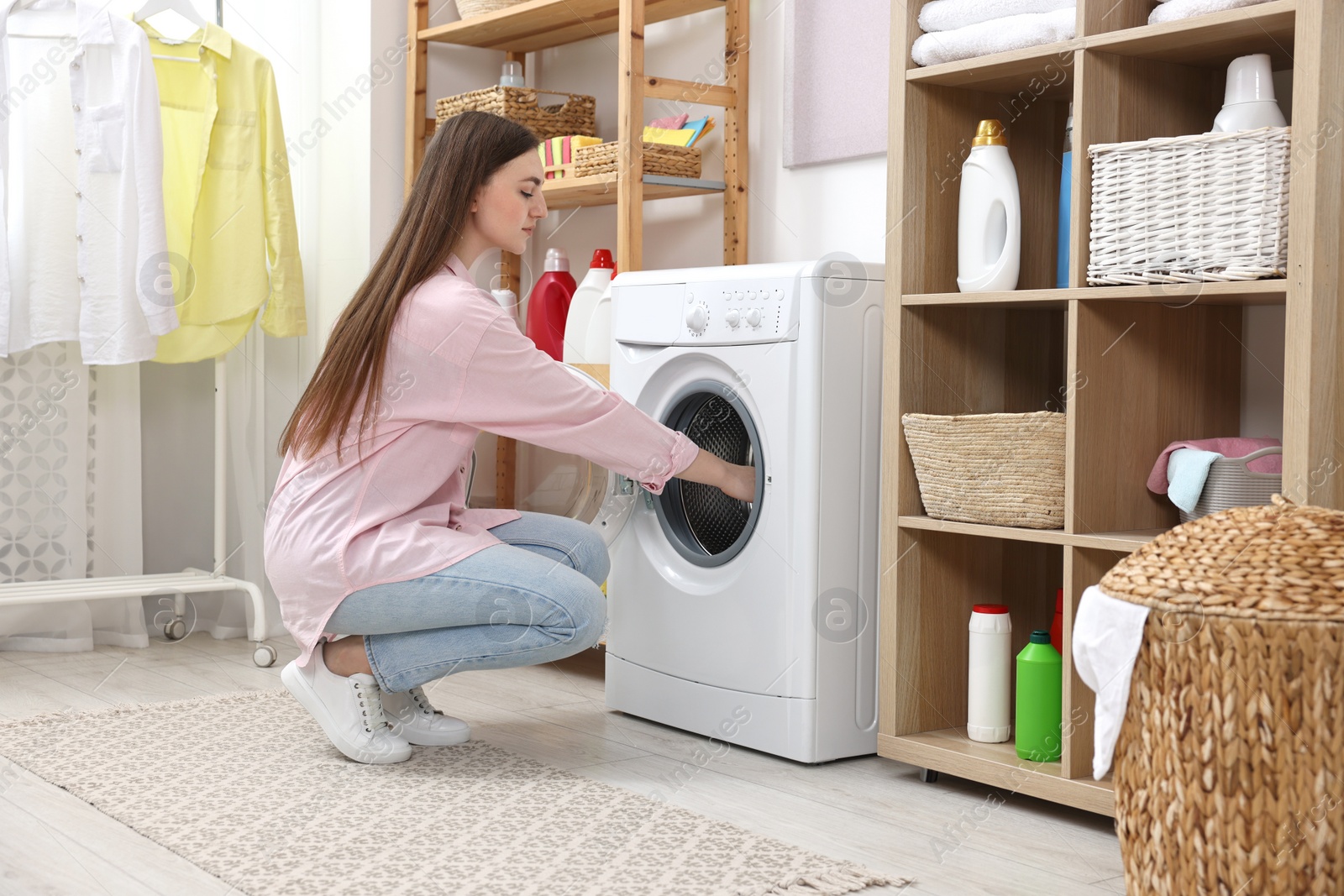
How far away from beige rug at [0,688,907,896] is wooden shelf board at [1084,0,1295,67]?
110cm

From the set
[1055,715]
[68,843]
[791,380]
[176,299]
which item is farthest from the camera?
[176,299]

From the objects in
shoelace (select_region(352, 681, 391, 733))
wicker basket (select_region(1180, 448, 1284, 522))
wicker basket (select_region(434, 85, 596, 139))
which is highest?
wicker basket (select_region(434, 85, 596, 139))

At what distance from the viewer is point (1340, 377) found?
1.58m

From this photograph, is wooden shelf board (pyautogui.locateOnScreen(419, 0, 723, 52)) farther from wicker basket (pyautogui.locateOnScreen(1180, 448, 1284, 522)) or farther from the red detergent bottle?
wicker basket (pyautogui.locateOnScreen(1180, 448, 1284, 522))

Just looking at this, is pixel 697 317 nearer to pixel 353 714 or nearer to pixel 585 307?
pixel 585 307

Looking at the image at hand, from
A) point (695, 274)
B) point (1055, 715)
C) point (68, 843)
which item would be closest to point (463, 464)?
point (695, 274)

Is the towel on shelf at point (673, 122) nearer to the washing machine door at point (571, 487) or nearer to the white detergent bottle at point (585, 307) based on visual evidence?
the white detergent bottle at point (585, 307)

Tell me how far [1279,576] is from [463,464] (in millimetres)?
1402

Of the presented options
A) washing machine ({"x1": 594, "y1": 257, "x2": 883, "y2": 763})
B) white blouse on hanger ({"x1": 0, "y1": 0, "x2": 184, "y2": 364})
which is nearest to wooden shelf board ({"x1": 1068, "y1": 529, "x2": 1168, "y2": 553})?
washing machine ({"x1": 594, "y1": 257, "x2": 883, "y2": 763})

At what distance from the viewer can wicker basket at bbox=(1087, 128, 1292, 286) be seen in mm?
1583

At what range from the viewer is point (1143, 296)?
170 cm

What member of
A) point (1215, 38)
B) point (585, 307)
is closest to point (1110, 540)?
point (1215, 38)

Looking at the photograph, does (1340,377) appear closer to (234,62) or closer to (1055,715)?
(1055,715)

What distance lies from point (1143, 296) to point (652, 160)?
133cm
